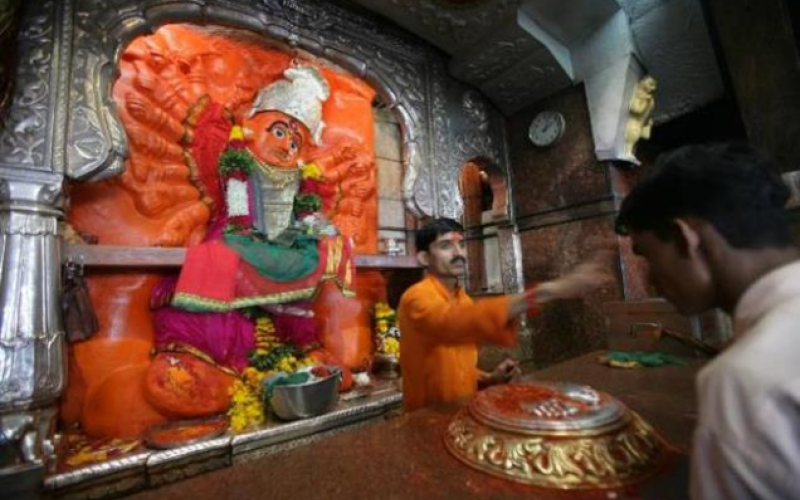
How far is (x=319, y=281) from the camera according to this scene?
10.5ft

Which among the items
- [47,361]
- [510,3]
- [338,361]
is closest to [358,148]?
[510,3]

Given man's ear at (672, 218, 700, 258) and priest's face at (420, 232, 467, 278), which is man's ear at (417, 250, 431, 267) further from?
man's ear at (672, 218, 700, 258)

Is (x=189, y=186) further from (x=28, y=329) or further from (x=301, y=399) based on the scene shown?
(x=301, y=399)

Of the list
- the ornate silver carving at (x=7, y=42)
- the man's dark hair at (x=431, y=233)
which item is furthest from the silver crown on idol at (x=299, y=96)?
the man's dark hair at (x=431, y=233)

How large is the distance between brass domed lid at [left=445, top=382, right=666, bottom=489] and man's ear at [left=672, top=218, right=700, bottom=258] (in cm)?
53

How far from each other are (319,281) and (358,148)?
71.9 inches

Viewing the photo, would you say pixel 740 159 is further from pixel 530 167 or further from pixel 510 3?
pixel 530 167

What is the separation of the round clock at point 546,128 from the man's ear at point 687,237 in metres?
3.96

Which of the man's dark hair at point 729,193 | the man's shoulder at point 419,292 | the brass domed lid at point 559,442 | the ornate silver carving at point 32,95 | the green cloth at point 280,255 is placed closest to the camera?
the man's dark hair at point 729,193

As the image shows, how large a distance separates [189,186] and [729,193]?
12.1 feet

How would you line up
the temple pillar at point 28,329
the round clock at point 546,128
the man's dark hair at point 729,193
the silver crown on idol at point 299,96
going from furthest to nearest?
the round clock at point 546,128 → the silver crown on idol at point 299,96 → the temple pillar at point 28,329 → the man's dark hair at point 729,193

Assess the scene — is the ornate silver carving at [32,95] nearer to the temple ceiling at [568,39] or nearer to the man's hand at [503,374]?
the temple ceiling at [568,39]

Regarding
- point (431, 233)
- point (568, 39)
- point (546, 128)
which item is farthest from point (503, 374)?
point (568, 39)

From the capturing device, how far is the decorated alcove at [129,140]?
6.97 feet
